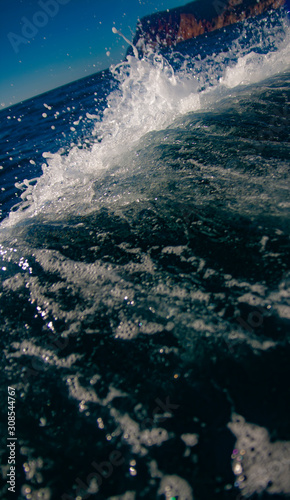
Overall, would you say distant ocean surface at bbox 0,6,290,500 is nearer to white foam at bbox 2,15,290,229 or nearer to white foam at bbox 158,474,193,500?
white foam at bbox 158,474,193,500

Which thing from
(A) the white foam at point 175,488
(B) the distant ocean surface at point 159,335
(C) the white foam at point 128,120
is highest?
(C) the white foam at point 128,120

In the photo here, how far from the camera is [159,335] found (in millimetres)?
1472

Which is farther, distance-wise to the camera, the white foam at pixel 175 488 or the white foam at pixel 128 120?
the white foam at pixel 128 120

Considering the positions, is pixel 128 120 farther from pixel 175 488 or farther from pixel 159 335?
pixel 175 488

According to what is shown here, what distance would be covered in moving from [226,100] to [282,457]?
258 inches

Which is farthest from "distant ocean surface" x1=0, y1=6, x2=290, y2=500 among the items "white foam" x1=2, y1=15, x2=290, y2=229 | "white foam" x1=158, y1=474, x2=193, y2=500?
"white foam" x1=2, y1=15, x2=290, y2=229

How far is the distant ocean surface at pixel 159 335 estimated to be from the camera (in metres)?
1.05

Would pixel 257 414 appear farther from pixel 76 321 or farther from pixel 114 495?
pixel 76 321

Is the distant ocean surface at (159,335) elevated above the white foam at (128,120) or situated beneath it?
situated beneath

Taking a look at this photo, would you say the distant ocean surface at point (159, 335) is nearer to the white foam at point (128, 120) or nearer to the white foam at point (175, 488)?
the white foam at point (175, 488)

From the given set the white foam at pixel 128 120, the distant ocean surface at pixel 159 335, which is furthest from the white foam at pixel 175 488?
the white foam at pixel 128 120

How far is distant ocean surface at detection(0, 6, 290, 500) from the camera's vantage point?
1.05 meters

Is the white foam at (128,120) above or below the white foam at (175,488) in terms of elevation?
above

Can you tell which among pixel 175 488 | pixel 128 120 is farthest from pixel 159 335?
Answer: pixel 128 120
